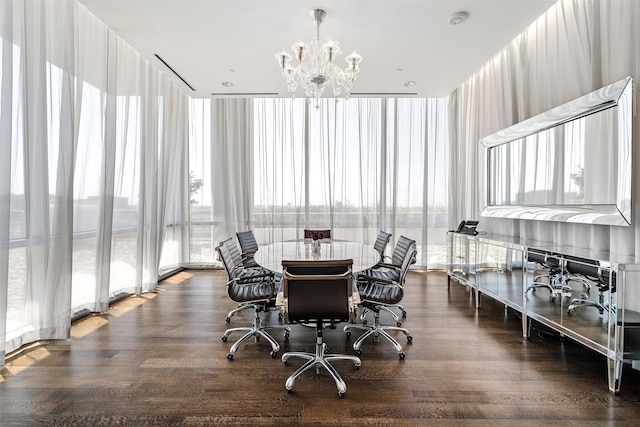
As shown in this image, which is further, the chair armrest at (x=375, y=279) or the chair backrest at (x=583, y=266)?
the chair armrest at (x=375, y=279)

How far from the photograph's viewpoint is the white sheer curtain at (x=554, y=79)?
239 centimetres

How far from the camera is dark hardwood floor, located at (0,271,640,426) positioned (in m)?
1.82

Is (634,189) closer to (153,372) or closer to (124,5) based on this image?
(153,372)

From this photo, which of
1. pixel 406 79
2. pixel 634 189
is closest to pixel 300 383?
pixel 634 189

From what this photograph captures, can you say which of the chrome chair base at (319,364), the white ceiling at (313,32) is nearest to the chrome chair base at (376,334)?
the chrome chair base at (319,364)

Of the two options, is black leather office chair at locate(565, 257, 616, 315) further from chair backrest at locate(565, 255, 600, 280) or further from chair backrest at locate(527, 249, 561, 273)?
chair backrest at locate(527, 249, 561, 273)

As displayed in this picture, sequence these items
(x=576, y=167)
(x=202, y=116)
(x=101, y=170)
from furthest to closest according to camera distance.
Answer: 1. (x=202, y=116)
2. (x=101, y=170)
3. (x=576, y=167)

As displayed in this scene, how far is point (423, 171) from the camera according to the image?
18.5ft

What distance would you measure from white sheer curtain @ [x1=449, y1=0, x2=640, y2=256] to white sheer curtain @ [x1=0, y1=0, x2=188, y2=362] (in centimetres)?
501

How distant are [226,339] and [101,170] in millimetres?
2489

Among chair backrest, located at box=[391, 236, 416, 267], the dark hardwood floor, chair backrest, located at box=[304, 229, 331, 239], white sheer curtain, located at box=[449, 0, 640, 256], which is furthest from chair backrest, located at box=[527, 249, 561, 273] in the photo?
chair backrest, located at box=[304, 229, 331, 239]

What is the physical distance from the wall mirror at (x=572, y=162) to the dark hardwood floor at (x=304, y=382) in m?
1.33

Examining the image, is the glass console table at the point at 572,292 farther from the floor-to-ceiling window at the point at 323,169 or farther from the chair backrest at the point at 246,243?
the chair backrest at the point at 246,243

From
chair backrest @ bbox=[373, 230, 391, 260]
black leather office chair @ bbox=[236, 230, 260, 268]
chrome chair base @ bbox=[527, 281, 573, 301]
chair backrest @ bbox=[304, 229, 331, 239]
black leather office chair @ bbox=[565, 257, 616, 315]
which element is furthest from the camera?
chair backrest @ bbox=[304, 229, 331, 239]
